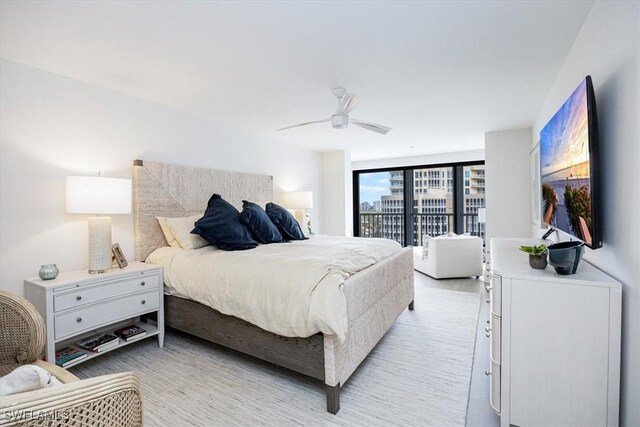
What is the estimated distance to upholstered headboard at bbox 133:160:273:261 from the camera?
9.69 ft

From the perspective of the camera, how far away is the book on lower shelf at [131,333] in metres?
2.47

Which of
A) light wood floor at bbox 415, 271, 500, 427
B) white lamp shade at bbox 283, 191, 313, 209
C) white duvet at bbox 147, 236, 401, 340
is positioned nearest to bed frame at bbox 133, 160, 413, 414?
white duvet at bbox 147, 236, 401, 340

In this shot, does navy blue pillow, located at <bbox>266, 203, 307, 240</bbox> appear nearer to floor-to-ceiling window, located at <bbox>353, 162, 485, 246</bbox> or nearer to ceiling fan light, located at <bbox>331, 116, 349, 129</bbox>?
ceiling fan light, located at <bbox>331, 116, 349, 129</bbox>

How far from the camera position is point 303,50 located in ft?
7.01

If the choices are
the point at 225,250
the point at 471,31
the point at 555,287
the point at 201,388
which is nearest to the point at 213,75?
the point at 225,250

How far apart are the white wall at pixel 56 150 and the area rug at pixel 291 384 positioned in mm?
997

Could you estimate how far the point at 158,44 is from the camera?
2.04 m

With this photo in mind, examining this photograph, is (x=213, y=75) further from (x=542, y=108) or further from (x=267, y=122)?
(x=542, y=108)

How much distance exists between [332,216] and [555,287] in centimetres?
484

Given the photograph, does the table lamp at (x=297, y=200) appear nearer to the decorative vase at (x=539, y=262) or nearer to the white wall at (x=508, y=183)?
the white wall at (x=508, y=183)

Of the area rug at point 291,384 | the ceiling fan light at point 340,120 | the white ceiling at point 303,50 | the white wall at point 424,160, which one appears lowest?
the area rug at point 291,384

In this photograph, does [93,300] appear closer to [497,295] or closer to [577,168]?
[497,295]

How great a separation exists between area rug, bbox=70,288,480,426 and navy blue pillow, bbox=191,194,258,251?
0.91 metres

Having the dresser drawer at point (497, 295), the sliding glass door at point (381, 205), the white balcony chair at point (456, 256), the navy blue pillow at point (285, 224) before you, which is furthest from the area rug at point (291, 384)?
the sliding glass door at point (381, 205)
